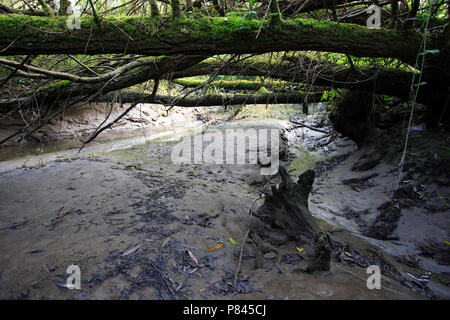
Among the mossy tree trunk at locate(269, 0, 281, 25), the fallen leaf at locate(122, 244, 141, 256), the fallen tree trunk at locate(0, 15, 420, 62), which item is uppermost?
the mossy tree trunk at locate(269, 0, 281, 25)

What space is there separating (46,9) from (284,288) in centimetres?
325

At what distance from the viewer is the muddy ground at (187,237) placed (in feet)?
6.48

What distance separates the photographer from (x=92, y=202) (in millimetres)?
3371

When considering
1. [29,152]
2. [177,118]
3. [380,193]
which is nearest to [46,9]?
[380,193]

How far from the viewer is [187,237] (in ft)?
8.79

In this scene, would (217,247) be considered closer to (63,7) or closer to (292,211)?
(292,211)

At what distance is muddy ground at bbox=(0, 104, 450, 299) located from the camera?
1974mm

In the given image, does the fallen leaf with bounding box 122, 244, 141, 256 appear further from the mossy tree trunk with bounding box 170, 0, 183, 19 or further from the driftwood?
the mossy tree trunk with bounding box 170, 0, 183, 19

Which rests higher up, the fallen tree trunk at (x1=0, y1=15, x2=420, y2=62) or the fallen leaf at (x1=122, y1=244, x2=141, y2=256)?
the fallen tree trunk at (x1=0, y1=15, x2=420, y2=62)

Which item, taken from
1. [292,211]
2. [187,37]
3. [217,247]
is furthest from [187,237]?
[187,37]

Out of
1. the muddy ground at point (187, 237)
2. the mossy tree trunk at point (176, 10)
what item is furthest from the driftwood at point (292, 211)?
the mossy tree trunk at point (176, 10)

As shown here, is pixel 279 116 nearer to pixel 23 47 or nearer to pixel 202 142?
pixel 202 142

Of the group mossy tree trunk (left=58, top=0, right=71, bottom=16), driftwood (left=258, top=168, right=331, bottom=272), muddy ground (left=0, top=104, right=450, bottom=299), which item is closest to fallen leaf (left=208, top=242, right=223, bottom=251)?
muddy ground (left=0, top=104, right=450, bottom=299)

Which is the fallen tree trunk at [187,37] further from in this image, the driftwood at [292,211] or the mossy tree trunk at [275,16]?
the driftwood at [292,211]
